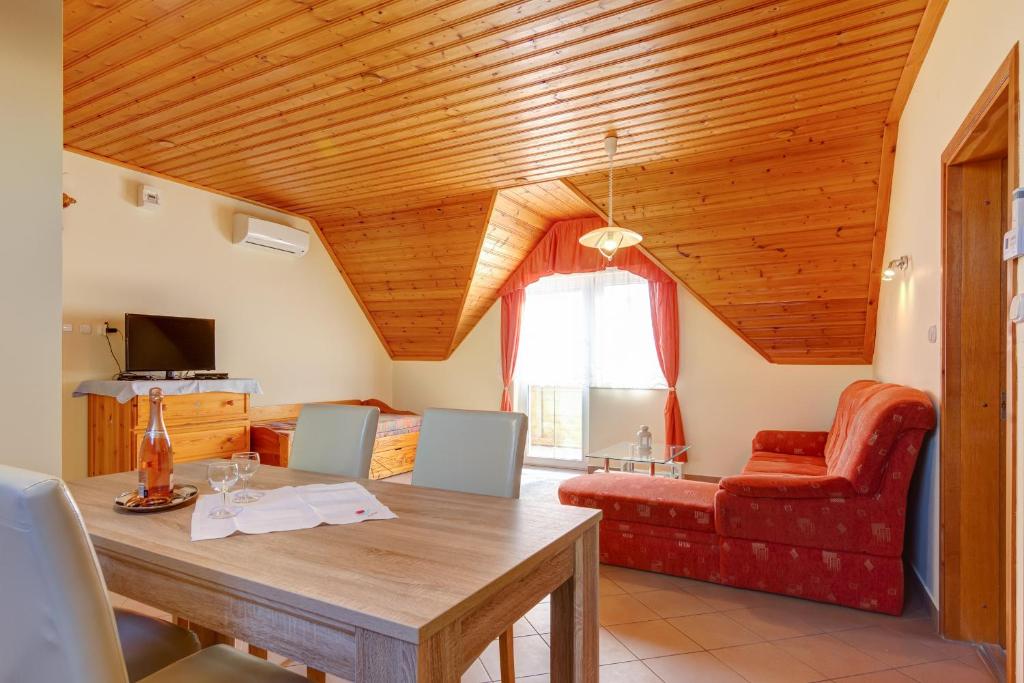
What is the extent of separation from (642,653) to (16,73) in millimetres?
3086

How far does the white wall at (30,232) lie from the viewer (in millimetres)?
1890

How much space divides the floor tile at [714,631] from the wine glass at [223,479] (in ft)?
6.13

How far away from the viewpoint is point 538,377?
20.5 feet

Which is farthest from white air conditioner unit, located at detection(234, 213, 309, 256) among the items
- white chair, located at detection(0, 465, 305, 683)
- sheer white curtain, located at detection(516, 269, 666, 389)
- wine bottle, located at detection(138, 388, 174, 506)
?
white chair, located at detection(0, 465, 305, 683)

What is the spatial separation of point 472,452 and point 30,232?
1.71 meters

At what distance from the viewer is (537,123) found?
343 centimetres

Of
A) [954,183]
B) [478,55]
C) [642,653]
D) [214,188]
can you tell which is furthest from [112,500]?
[214,188]

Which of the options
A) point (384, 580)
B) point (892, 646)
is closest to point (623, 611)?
point (892, 646)

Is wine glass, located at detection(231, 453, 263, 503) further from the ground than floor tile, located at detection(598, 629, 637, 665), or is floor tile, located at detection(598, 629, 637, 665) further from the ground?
wine glass, located at detection(231, 453, 263, 503)

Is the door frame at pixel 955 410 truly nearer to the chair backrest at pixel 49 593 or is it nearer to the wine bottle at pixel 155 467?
the chair backrest at pixel 49 593

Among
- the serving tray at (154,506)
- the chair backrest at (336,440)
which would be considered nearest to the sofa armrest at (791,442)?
the chair backrest at (336,440)

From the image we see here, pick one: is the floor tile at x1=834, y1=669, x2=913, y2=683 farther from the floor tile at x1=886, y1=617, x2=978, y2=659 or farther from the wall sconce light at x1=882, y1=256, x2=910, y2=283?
the wall sconce light at x1=882, y1=256, x2=910, y2=283

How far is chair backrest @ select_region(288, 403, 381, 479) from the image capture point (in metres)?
2.16

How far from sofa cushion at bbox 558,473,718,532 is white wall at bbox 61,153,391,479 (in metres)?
3.45
